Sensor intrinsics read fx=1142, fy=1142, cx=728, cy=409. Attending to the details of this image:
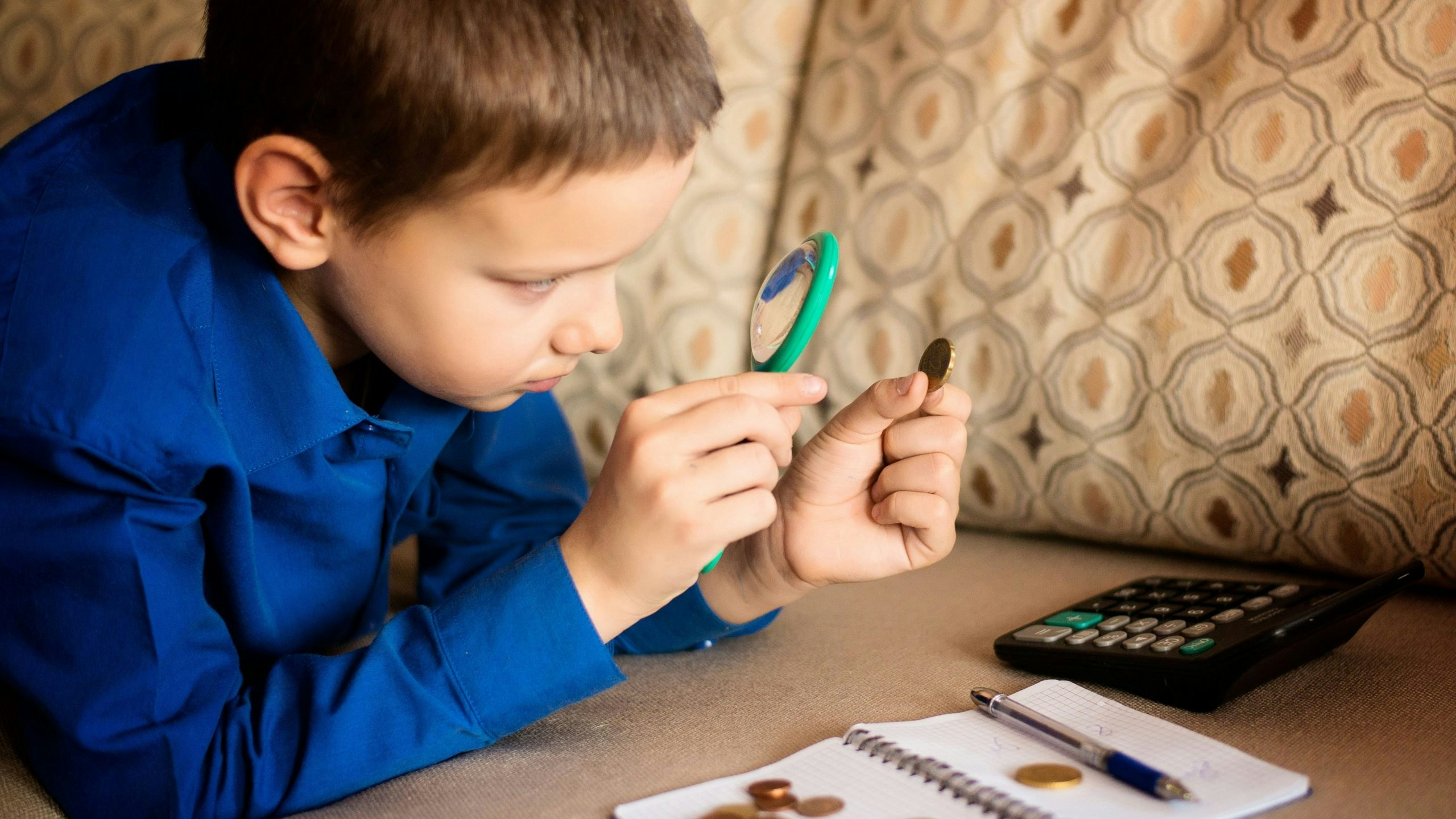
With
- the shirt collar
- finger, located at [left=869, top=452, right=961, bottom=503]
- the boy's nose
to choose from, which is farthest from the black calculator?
the shirt collar

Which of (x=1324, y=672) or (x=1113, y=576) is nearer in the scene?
(x=1324, y=672)

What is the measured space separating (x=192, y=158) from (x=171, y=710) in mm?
354

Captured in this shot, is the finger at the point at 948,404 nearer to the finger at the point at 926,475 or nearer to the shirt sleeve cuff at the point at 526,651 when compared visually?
the finger at the point at 926,475

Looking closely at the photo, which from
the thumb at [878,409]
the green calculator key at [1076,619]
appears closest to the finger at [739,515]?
the thumb at [878,409]

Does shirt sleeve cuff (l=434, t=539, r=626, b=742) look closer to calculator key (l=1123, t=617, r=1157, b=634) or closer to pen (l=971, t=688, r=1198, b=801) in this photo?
pen (l=971, t=688, r=1198, b=801)

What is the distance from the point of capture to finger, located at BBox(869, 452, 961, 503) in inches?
29.2

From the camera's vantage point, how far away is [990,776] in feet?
1.84

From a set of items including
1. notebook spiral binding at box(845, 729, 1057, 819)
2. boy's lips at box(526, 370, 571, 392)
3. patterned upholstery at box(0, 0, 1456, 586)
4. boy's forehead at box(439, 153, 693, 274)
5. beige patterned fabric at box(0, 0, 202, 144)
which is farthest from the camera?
beige patterned fabric at box(0, 0, 202, 144)

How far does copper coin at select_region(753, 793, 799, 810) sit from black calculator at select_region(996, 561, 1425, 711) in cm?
23

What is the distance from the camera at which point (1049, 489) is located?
0.98 metres

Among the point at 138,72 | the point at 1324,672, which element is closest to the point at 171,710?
the point at 138,72

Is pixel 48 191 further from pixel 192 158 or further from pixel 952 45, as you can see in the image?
pixel 952 45

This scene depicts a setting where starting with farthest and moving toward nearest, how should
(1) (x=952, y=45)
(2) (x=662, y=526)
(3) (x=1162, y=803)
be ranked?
(1) (x=952, y=45)
(2) (x=662, y=526)
(3) (x=1162, y=803)

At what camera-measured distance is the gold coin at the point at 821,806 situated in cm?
53
